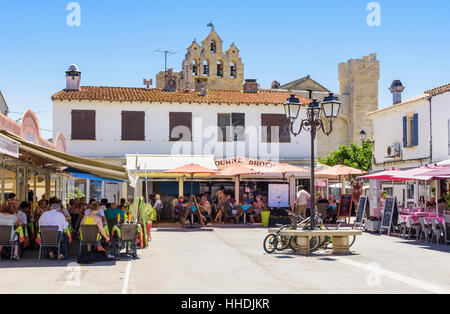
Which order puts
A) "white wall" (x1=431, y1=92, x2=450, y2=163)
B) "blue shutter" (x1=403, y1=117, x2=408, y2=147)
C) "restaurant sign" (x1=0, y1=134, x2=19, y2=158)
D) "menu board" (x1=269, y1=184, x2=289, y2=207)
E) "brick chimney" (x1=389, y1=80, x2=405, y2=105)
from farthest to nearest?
1. "brick chimney" (x1=389, y1=80, x2=405, y2=105)
2. "blue shutter" (x1=403, y1=117, x2=408, y2=147)
3. "menu board" (x1=269, y1=184, x2=289, y2=207)
4. "white wall" (x1=431, y1=92, x2=450, y2=163)
5. "restaurant sign" (x1=0, y1=134, x2=19, y2=158)

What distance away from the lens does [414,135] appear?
24.5 m

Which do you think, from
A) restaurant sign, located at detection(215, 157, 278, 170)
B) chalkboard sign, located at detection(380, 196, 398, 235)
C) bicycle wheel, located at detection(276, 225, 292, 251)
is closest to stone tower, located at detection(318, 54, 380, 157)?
restaurant sign, located at detection(215, 157, 278, 170)

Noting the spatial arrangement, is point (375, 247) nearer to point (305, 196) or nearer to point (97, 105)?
point (305, 196)

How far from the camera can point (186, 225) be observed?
21.5 m

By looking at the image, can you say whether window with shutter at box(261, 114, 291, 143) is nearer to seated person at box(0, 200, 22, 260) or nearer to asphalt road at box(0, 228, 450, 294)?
asphalt road at box(0, 228, 450, 294)

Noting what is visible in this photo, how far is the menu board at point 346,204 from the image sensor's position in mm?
22944

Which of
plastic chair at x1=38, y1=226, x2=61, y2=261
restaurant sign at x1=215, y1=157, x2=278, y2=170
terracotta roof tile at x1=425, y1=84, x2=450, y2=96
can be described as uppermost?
terracotta roof tile at x1=425, y1=84, x2=450, y2=96

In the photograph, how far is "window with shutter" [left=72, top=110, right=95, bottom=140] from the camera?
85.8 ft

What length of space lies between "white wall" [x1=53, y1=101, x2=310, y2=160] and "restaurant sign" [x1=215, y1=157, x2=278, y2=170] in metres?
2.39

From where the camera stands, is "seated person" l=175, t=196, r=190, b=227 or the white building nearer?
"seated person" l=175, t=196, r=190, b=227

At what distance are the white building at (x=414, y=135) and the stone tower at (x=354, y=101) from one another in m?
22.8

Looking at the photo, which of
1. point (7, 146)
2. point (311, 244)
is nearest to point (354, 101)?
point (311, 244)
